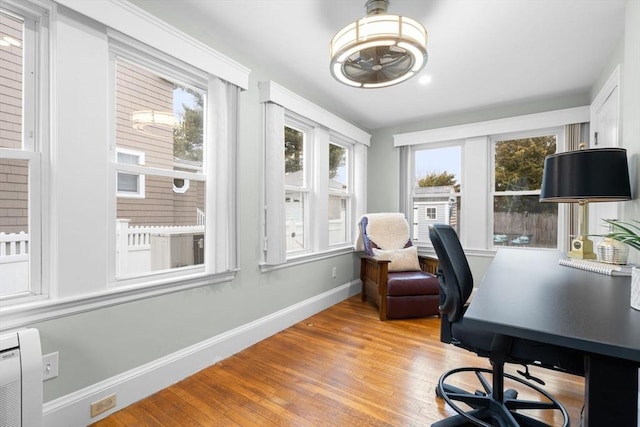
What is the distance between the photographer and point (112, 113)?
1.76 metres

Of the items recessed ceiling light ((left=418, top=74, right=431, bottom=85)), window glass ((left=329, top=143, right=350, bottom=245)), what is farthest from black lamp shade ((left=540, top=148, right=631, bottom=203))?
window glass ((left=329, top=143, right=350, bottom=245))

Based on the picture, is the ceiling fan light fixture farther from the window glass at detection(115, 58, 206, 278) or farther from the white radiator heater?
the white radiator heater

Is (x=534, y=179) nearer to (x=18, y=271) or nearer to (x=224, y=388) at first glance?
(x=224, y=388)

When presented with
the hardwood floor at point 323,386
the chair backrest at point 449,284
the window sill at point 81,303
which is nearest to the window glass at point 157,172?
the window sill at point 81,303

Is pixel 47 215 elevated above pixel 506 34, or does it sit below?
below

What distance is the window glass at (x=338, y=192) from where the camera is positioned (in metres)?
4.03

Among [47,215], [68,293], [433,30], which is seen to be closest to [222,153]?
[47,215]

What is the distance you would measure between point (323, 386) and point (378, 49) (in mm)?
2196

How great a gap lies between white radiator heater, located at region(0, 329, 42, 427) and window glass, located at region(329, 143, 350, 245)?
3.04 meters

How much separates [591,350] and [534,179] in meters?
3.64

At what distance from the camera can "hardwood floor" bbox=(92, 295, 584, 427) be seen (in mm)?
1646

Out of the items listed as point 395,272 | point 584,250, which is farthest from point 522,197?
point 584,250

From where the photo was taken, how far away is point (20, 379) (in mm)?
1212

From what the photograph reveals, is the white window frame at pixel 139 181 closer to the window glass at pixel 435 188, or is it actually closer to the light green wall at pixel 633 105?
the light green wall at pixel 633 105
